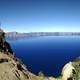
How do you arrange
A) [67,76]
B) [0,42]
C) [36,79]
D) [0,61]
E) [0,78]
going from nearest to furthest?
1. [0,78]
2. [67,76]
3. [0,61]
4. [36,79]
5. [0,42]

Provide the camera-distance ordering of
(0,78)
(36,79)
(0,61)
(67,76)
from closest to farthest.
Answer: (0,78), (67,76), (0,61), (36,79)

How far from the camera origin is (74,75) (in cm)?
2211

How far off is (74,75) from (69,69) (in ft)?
3.59

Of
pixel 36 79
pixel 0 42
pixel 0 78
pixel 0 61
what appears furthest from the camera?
pixel 0 42

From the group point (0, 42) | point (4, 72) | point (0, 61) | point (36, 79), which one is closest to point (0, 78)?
point (4, 72)

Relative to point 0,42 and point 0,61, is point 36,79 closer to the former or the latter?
point 0,61

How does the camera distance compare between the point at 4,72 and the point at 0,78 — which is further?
the point at 4,72

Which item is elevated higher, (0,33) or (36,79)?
(0,33)

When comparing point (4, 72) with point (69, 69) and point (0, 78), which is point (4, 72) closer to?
point (0, 78)

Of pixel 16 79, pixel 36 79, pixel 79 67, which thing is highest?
pixel 79 67

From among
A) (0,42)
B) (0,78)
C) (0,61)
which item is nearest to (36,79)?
(0,61)

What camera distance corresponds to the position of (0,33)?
4584 centimetres

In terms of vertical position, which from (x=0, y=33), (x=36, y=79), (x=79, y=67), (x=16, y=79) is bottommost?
(x=36, y=79)

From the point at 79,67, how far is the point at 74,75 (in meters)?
1.13
